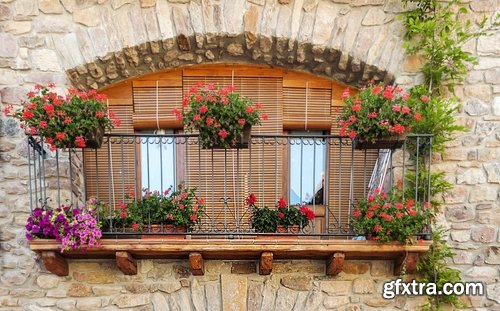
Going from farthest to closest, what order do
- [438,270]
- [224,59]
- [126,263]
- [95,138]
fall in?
1. [224,59]
2. [438,270]
3. [126,263]
4. [95,138]

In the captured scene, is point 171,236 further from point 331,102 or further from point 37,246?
point 331,102

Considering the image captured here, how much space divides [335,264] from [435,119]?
1308 millimetres

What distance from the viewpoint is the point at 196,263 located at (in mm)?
3027

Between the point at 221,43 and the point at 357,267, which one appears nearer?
the point at 357,267

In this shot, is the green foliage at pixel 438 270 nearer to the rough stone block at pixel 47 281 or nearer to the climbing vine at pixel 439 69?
the climbing vine at pixel 439 69

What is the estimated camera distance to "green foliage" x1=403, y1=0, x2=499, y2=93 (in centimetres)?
311

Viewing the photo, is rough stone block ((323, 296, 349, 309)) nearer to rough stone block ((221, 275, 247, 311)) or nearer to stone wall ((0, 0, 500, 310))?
stone wall ((0, 0, 500, 310))

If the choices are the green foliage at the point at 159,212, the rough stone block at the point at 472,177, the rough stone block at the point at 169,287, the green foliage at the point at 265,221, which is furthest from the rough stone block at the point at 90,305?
the rough stone block at the point at 472,177

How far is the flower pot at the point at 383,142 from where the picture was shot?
2.87 metres

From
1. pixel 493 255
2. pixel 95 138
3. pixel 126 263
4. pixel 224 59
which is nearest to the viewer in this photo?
pixel 95 138

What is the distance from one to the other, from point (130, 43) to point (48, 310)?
2.20 metres

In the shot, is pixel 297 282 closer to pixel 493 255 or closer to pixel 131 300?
pixel 131 300

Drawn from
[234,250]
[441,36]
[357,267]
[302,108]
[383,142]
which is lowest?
[357,267]

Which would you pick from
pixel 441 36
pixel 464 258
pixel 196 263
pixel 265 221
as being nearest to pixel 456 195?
pixel 464 258
